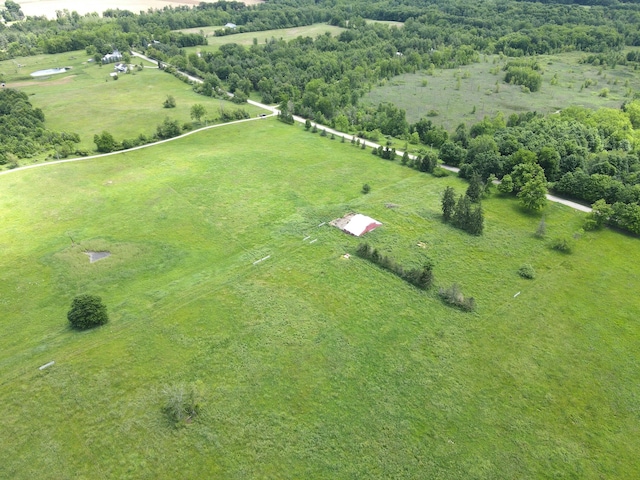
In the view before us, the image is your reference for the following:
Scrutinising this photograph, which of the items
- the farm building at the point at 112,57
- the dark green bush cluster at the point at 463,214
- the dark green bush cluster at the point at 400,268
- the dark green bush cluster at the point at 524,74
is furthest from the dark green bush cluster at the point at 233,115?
the dark green bush cluster at the point at 524,74

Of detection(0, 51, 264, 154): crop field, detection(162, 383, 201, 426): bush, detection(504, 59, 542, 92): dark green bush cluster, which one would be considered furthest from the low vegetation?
detection(504, 59, 542, 92): dark green bush cluster

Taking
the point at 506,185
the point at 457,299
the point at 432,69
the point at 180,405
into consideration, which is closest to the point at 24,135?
the point at 180,405

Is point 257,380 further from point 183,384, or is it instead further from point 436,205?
point 436,205

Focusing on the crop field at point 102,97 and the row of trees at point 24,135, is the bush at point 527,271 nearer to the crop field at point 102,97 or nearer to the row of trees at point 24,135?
the crop field at point 102,97

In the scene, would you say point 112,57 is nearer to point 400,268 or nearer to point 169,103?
point 169,103

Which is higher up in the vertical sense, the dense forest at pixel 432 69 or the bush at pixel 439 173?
A: the dense forest at pixel 432 69

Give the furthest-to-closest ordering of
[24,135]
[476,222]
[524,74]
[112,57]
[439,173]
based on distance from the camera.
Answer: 1. [112,57]
2. [524,74]
3. [24,135]
4. [439,173]
5. [476,222]

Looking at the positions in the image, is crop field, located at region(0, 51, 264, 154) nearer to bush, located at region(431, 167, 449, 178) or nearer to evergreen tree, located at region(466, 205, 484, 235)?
bush, located at region(431, 167, 449, 178)
